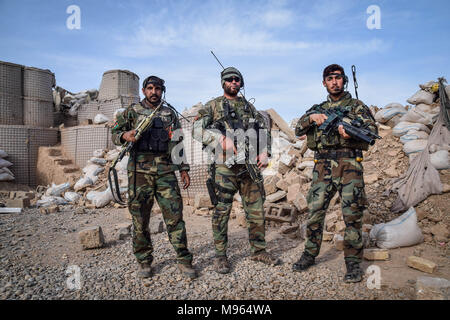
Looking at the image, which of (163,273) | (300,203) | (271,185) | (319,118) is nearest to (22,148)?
(271,185)

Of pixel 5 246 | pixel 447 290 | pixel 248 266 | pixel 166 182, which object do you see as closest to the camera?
pixel 447 290

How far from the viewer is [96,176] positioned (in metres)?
8.65

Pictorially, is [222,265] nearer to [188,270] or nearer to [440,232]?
[188,270]

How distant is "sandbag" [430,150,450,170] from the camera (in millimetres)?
4492

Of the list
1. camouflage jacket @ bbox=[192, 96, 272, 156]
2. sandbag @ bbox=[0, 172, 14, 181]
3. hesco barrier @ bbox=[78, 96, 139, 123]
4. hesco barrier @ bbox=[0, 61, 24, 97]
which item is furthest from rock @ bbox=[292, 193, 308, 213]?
hesco barrier @ bbox=[0, 61, 24, 97]

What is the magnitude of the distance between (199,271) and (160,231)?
1.72m

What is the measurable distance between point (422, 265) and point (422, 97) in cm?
433

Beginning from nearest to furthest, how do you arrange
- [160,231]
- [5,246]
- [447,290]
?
[447,290]
[5,246]
[160,231]

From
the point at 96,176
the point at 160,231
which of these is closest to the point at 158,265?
the point at 160,231

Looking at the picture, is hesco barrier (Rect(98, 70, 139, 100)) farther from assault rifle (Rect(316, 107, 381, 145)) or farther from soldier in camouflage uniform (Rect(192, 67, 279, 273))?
assault rifle (Rect(316, 107, 381, 145))

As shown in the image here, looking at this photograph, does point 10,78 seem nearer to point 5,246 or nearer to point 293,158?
point 5,246

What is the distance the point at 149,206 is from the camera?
2914mm

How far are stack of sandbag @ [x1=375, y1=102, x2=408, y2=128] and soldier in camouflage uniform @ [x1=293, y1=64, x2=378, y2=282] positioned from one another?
12.8 ft

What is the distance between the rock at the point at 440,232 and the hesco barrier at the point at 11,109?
43.6 feet
